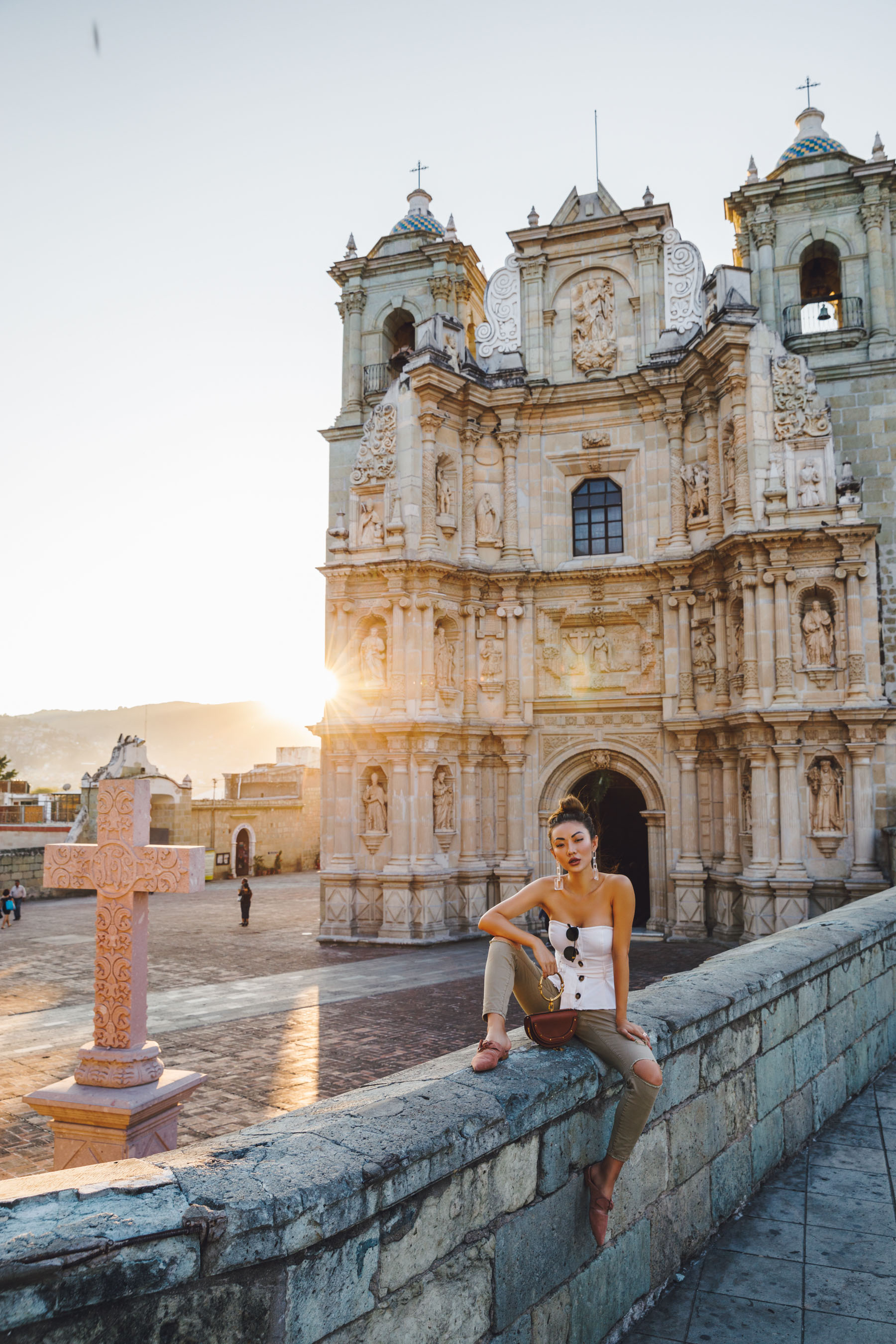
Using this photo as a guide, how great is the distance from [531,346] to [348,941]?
13.6 metres

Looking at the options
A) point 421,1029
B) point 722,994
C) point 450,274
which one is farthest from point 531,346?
point 722,994

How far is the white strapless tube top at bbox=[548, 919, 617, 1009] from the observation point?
3814 mm

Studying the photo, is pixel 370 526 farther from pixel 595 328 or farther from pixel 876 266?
pixel 876 266

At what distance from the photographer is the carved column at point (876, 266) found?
64.8ft

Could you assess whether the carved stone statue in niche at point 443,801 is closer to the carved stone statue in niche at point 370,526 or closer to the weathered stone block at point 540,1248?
the carved stone statue in niche at point 370,526

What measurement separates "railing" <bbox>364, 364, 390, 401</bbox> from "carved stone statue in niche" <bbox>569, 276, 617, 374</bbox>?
5.32 m

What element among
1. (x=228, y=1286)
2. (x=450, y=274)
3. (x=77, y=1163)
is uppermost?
(x=450, y=274)

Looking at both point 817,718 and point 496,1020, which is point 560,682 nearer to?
point 817,718

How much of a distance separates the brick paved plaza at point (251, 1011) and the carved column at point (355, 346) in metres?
13.3

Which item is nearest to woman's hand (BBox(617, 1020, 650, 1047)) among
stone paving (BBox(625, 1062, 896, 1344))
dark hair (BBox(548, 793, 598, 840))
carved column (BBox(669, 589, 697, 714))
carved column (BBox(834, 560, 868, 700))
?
dark hair (BBox(548, 793, 598, 840))

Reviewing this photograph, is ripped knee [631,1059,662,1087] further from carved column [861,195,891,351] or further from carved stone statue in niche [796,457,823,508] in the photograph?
carved column [861,195,891,351]

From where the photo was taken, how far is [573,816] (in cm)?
389

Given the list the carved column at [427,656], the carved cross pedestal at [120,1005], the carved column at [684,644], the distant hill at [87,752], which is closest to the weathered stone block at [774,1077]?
the carved cross pedestal at [120,1005]

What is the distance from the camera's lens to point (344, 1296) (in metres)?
2.54
